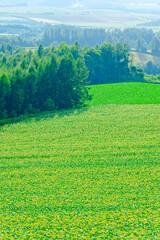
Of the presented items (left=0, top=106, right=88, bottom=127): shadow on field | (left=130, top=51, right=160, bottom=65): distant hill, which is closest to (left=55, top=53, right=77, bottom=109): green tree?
(left=0, top=106, right=88, bottom=127): shadow on field

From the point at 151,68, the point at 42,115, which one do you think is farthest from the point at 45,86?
the point at 151,68

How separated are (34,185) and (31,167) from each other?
420 centimetres

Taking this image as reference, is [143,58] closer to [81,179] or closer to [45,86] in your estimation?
[45,86]

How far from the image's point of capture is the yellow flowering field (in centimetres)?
1950

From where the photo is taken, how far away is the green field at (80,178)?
1952cm

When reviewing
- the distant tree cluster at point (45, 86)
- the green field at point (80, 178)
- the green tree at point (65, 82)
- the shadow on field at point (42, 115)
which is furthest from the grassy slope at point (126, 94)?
the green field at point (80, 178)

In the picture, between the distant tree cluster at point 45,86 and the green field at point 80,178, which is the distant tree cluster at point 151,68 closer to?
the distant tree cluster at point 45,86

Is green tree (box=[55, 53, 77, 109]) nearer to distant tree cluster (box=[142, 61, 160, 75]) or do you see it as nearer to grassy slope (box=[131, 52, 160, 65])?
distant tree cluster (box=[142, 61, 160, 75])

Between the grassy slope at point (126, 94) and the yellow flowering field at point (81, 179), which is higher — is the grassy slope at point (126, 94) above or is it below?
above

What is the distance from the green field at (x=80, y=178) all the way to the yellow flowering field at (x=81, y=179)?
0.07m

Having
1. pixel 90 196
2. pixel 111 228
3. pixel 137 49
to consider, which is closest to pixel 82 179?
pixel 90 196

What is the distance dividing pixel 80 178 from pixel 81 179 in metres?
0.26

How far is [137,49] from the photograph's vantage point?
6117 inches

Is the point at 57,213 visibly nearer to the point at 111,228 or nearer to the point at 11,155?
the point at 111,228
